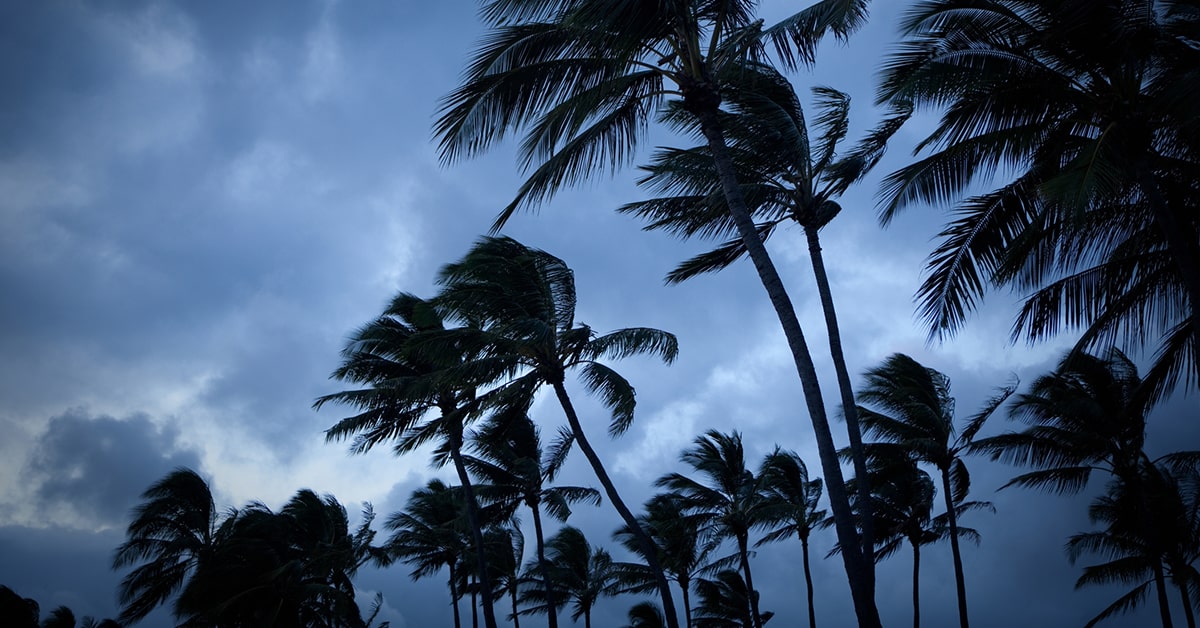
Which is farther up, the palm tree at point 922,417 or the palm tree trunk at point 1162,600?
the palm tree at point 922,417

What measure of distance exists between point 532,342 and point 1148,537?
53.9ft

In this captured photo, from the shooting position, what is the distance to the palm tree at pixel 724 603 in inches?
1507

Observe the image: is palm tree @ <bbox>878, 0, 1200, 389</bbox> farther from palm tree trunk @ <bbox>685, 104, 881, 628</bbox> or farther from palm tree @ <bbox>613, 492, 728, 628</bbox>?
palm tree @ <bbox>613, 492, 728, 628</bbox>

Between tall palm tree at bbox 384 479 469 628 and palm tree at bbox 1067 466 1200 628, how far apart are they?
21.8 meters

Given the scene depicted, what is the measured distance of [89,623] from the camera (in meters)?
39.9

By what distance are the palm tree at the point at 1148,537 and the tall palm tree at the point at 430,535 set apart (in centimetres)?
2175

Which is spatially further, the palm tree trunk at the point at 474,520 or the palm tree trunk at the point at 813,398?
the palm tree trunk at the point at 474,520

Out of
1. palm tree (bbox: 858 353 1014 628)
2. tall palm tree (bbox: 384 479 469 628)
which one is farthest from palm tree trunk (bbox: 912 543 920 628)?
tall palm tree (bbox: 384 479 469 628)

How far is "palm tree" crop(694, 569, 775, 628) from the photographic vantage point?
3828 cm

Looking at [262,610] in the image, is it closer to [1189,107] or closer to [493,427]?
[493,427]

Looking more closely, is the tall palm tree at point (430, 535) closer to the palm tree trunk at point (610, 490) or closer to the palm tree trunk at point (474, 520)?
the palm tree trunk at point (474, 520)

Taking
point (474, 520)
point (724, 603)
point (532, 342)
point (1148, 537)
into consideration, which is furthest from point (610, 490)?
point (724, 603)

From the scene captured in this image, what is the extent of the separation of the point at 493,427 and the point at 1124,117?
1410 cm

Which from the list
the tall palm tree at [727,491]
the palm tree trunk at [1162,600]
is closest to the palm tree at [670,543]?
the tall palm tree at [727,491]
